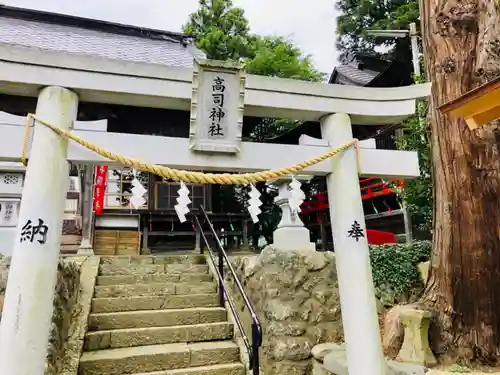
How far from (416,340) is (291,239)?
2201 millimetres

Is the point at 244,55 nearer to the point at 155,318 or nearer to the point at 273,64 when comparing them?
the point at 273,64

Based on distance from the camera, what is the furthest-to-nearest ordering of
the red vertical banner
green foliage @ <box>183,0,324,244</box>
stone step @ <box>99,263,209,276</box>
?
1. green foliage @ <box>183,0,324,244</box>
2. the red vertical banner
3. stone step @ <box>99,263,209,276</box>

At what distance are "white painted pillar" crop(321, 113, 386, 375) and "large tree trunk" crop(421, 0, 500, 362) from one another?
3.63 ft

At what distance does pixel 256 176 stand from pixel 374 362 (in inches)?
73.7

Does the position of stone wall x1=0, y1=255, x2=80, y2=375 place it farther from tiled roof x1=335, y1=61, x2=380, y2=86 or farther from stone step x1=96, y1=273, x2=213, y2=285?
tiled roof x1=335, y1=61, x2=380, y2=86

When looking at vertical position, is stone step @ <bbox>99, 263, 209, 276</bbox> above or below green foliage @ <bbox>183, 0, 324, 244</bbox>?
below

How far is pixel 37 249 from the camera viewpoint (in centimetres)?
273

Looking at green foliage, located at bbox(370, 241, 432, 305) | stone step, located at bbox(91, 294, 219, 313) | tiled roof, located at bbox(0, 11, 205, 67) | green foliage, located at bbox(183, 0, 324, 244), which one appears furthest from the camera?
green foliage, located at bbox(183, 0, 324, 244)

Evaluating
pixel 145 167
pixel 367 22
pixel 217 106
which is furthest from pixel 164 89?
pixel 367 22

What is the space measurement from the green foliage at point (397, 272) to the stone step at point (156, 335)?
247cm

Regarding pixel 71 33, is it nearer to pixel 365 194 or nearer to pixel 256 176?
pixel 365 194

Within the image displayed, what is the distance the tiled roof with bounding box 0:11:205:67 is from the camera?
12.6 meters

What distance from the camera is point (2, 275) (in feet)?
13.0

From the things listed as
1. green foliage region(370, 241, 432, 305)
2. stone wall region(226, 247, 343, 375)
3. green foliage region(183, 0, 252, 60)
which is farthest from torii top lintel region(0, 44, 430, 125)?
green foliage region(183, 0, 252, 60)
